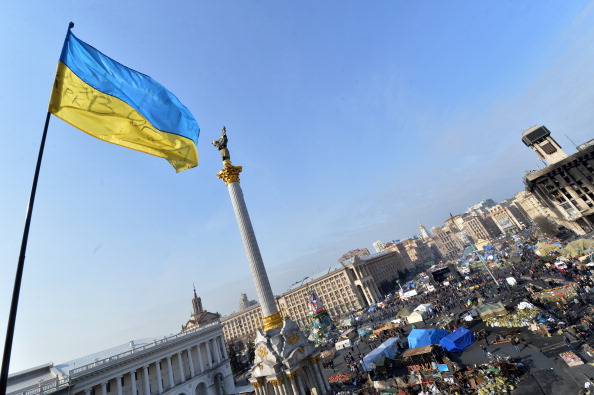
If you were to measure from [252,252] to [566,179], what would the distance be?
73547mm

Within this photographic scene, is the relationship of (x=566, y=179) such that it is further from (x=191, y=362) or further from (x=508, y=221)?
(x=508, y=221)

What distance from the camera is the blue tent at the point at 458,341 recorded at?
24.4 meters

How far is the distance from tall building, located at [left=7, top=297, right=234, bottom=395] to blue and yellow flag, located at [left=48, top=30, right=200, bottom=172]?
94.0 feet

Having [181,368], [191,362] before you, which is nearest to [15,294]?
[181,368]

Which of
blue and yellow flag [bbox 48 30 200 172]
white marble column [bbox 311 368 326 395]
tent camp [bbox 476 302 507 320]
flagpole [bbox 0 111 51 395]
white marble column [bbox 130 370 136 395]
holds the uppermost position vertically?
blue and yellow flag [bbox 48 30 200 172]

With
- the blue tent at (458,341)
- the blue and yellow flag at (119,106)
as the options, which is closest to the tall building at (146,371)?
the blue and yellow flag at (119,106)

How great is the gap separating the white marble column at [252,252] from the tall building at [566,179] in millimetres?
70307

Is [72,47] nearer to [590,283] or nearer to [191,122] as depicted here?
[191,122]

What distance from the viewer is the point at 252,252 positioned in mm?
21422

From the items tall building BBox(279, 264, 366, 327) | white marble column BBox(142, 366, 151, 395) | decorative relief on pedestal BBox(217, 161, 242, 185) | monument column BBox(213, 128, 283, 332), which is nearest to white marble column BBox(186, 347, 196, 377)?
white marble column BBox(142, 366, 151, 395)

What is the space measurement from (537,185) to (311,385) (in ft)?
248

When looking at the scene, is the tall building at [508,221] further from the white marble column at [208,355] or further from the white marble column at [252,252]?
the white marble column at [252,252]

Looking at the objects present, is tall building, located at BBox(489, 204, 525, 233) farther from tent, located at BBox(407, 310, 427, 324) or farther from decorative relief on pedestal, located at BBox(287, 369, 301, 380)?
decorative relief on pedestal, located at BBox(287, 369, 301, 380)

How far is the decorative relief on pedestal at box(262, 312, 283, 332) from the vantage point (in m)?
19.1
